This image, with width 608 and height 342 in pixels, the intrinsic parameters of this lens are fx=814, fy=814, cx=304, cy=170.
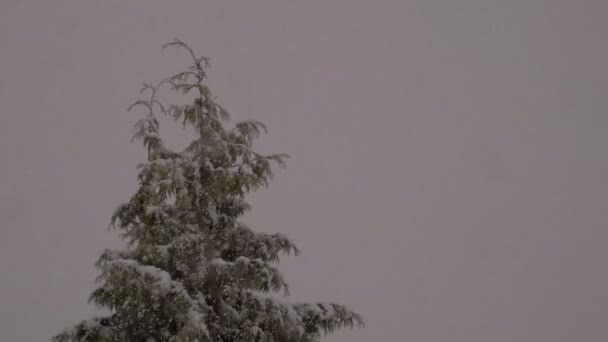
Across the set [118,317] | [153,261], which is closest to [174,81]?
[153,261]

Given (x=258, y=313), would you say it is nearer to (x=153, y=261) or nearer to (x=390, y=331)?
(x=153, y=261)

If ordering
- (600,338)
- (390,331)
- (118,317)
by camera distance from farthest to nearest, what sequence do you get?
(390,331) < (600,338) < (118,317)

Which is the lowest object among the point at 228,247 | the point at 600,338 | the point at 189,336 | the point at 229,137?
the point at 189,336

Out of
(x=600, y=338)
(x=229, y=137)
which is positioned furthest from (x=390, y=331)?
(x=229, y=137)

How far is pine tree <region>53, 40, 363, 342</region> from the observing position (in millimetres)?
6789

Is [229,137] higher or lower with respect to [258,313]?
higher

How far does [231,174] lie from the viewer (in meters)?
7.32

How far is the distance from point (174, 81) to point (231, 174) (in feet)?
3.80

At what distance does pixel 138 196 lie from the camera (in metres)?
7.15

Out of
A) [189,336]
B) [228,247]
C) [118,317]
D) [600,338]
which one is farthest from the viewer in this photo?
[600,338]

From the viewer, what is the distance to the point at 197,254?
7.21 metres

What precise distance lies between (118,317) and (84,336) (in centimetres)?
39

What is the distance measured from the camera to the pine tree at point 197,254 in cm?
679

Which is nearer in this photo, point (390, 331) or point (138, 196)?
point (138, 196)
